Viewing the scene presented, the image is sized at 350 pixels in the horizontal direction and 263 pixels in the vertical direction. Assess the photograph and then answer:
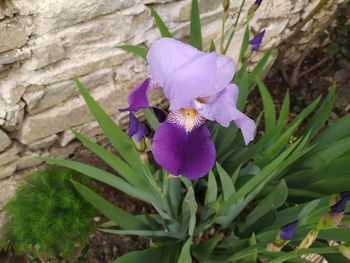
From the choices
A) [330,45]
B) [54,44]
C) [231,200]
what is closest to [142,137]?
[231,200]

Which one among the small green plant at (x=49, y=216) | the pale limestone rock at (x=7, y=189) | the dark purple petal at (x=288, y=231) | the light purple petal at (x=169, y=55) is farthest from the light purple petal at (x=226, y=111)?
the pale limestone rock at (x=7, y=189)

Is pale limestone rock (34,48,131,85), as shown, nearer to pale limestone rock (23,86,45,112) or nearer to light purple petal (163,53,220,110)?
pale limestone rock (23,86,45,112)

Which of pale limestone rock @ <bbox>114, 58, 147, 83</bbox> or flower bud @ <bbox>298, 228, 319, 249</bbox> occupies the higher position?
flower bud @ <bbox>298, 228, 319, 249</bbox>

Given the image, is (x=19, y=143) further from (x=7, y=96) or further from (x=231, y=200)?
(x=231, y=200)

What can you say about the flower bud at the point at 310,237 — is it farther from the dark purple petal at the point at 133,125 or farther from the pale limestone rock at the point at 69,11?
the pale limestone rock at the point at 69,11

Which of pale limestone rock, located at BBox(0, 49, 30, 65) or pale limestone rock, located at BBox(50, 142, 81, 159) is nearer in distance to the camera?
pale limestone rock, located at BBox(0, 49, 30, 65)

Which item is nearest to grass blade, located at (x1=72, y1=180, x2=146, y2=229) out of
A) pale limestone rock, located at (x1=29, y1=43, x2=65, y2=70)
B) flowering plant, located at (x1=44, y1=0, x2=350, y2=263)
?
flowering plant, located at (x1=44, y1=0, x2=350, y2=263)
